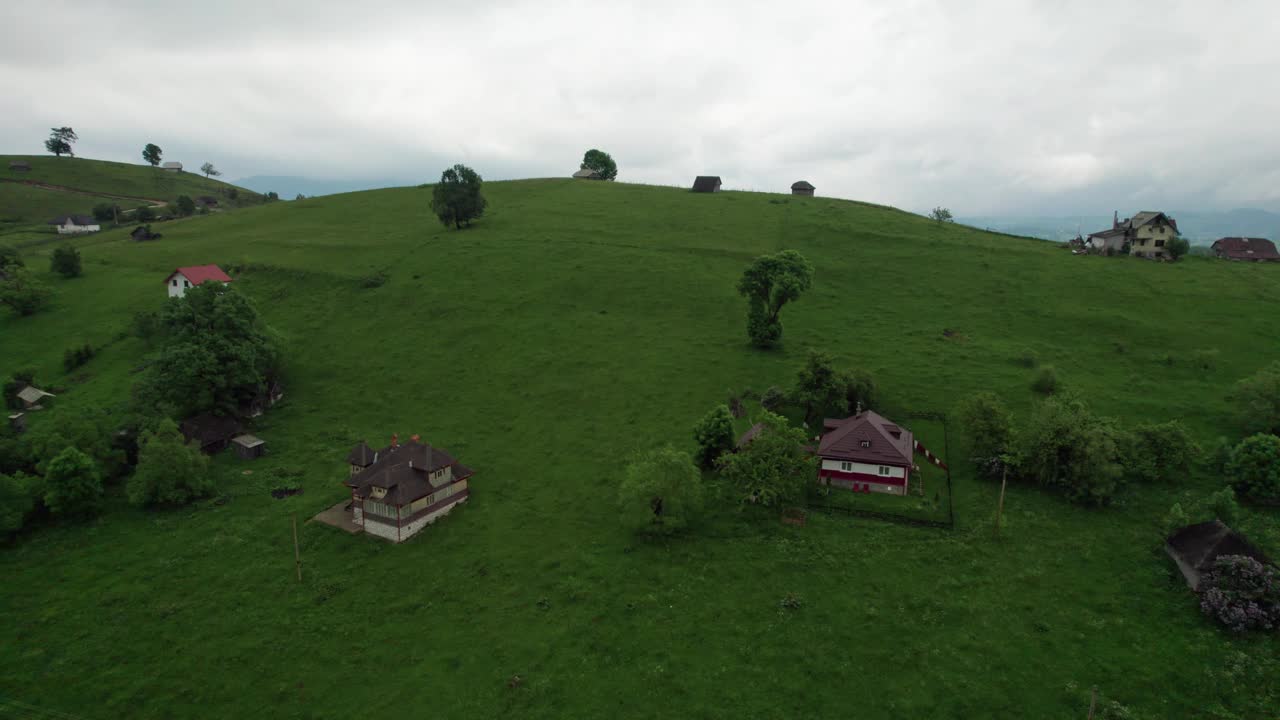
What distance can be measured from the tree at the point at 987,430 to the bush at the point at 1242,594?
1440cm

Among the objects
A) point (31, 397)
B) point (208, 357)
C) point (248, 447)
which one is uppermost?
point (208, 357)

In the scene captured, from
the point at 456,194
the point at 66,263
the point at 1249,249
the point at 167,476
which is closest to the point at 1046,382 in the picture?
the point at 1249,249

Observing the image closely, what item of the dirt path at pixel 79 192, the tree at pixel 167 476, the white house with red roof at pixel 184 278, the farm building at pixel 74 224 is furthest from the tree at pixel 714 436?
the dirt path at pixel 79 192

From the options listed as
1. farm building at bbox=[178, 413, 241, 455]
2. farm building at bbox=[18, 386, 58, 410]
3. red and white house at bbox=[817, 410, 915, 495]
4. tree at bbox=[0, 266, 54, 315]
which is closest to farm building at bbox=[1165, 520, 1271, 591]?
red and white house at bbox=[817, 410, 915, 495]

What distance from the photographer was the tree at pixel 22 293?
81.5 metres

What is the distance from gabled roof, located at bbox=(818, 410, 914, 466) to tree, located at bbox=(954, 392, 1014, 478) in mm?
4664

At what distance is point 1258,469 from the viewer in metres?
40.9

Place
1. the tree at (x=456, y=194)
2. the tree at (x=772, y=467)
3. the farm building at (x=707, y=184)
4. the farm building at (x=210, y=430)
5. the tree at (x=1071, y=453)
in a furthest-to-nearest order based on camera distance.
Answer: the farm building at (x=707, y=184) < the tree at (x=456, y=194) < the farm building at (x=210, y=430) < the tree at (x=772, y=467) < the tree at (x=1071, y=453)

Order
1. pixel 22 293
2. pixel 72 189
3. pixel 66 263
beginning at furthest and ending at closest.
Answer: pixel 72 189 < pixel 66 263 < pixel 22 293

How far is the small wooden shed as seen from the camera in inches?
2136

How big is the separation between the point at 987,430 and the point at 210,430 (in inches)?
2714

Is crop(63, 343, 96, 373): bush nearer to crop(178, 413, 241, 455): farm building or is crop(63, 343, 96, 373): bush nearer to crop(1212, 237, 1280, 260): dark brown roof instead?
crop(178, 413, 241, 455): farm building

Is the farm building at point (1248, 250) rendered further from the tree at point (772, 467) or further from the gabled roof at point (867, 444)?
the tree at point (772, 467)

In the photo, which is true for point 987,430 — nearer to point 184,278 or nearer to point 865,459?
point 865,459
